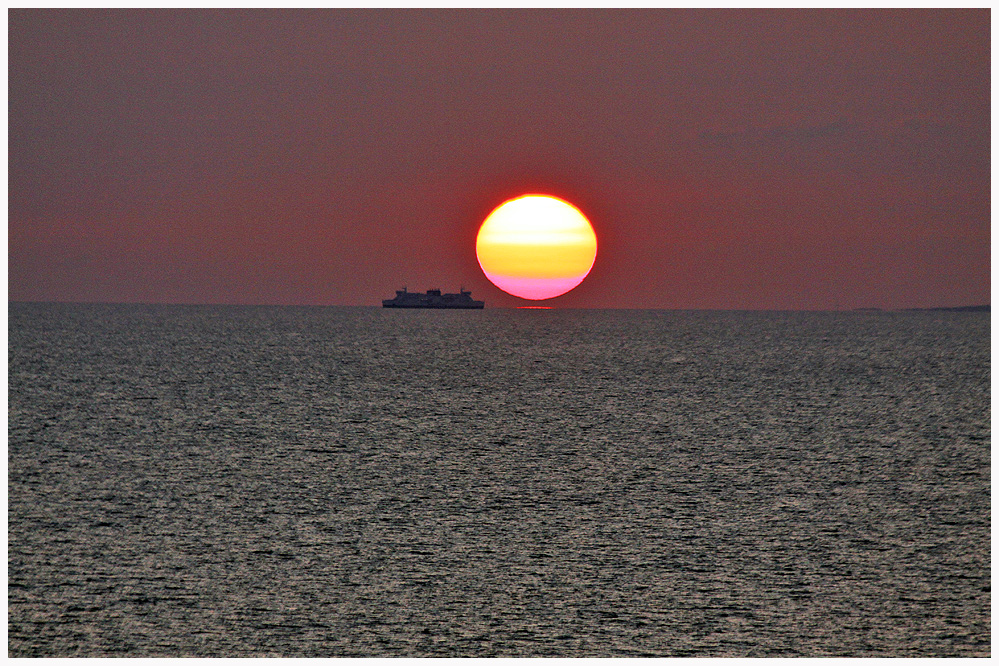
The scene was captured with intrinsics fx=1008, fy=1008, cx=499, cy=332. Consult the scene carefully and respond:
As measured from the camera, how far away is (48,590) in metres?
16.2

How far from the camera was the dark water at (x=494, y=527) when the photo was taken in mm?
14594

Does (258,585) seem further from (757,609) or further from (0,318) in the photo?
(757,609)

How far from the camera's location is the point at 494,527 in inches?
845

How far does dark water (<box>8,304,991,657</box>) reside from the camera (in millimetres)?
14594

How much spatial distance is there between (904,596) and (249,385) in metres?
53.4

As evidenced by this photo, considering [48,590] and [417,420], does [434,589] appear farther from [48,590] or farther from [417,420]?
[417,420]

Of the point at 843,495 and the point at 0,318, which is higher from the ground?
the point at 0,318

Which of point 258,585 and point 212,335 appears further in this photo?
point 212,335

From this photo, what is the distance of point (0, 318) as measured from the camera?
17453 mm

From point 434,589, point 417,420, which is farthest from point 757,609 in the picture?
point 417,420

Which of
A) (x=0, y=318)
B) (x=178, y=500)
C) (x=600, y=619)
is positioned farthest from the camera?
(x=178, y=500)
